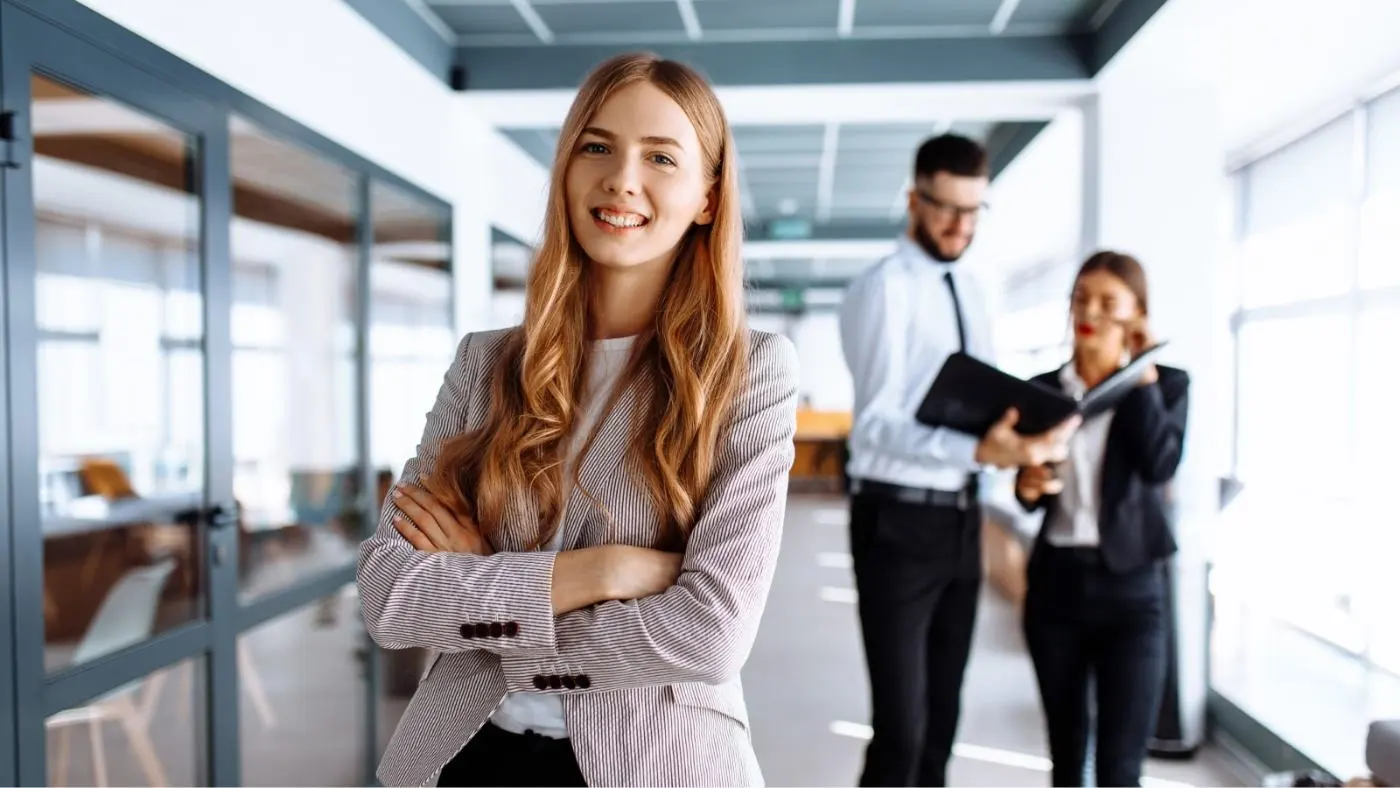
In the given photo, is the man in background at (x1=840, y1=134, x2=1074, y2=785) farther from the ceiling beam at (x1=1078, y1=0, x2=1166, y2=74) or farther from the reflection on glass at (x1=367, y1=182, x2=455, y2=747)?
the reflection on glass at (x1=367, y1=182, x2=455, y2=747)

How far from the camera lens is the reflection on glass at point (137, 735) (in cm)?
229

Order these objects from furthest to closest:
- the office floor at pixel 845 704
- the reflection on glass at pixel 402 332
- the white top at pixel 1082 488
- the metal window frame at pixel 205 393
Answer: the reflection on glass at pixel 402 332, the office floor at pixel 845 704, the white top at pixel 1082 488, the metal window frame at pixel 205 393

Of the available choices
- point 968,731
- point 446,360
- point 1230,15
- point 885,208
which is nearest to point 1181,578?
point 968,731

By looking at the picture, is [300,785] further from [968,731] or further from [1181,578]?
[1181,578]

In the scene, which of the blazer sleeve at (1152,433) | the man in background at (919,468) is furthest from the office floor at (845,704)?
the blazer sleeve at (1152,433)

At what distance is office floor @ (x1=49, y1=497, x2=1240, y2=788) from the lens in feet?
9.11

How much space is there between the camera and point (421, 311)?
470cm

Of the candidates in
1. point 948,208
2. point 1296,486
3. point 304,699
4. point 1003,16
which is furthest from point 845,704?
point 1003,16

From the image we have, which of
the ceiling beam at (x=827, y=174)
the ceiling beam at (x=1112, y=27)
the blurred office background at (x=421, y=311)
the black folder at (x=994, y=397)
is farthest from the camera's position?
the ceiling beam at (x=827, y=174)

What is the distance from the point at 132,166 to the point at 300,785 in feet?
7.58

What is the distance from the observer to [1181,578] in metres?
4.31

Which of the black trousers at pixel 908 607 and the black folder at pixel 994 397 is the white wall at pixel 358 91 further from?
the black trousers at pixel 908 607

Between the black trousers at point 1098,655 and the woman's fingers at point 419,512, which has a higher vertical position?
the woman's fingers at point 419,512

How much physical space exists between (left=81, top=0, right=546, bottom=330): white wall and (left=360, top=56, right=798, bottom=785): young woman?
388 millimetres
